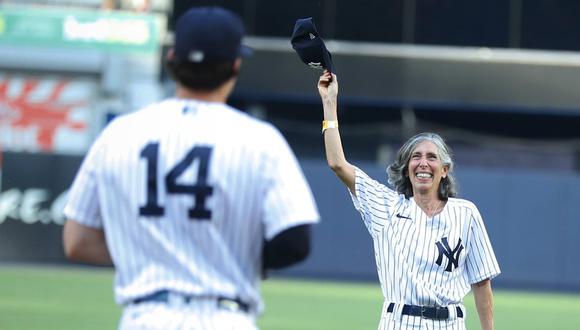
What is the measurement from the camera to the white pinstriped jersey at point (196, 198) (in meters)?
3.77

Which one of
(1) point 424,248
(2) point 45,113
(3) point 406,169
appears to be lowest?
(2) point 45,113

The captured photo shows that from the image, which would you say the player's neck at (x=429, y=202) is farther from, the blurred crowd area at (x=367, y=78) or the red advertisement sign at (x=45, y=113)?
the red advertisement sign at (x=45, y=113)

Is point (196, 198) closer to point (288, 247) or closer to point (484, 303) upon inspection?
point (288, 247)

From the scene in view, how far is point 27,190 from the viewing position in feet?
71.7

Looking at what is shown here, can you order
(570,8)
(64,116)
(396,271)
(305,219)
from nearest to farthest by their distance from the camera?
(305,219)
(396,271)
(570,8)
(64,116)

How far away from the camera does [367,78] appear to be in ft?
85.9

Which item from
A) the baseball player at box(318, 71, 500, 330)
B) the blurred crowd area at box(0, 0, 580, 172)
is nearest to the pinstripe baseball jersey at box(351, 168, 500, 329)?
the baseball player at box(318, 71, 500, 330)

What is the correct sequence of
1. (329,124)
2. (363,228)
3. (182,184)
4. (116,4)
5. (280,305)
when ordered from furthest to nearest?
(116,4)
(363,228)
(280,305)
(329,124)
(182,184)

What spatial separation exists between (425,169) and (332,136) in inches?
25.8

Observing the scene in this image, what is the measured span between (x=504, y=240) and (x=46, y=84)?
10877 millimetres

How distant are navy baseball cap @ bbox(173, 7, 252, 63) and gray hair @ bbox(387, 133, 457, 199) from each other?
9.08ft

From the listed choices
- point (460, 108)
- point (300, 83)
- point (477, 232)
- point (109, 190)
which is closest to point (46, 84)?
point (300, 83)

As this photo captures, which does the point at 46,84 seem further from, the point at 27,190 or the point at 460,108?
the point at 460,108

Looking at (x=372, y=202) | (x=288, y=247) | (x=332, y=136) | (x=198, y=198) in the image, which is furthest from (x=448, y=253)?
(x=198, y=198)
